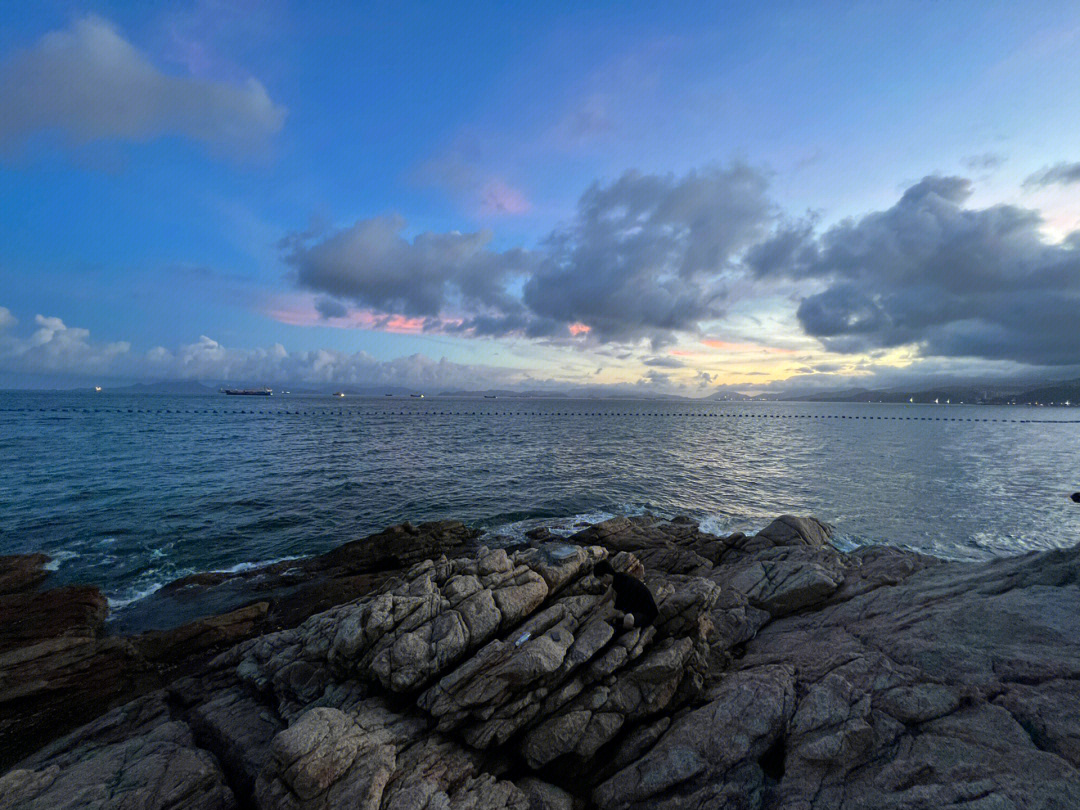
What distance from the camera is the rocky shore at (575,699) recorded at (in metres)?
10.6

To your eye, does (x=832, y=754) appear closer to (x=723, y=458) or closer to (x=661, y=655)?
(x=661, y=655)

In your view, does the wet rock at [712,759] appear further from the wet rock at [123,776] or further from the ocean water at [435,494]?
the ocean water at [435,494]

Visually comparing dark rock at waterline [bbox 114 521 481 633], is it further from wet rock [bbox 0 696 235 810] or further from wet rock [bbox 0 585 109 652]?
wet rock [bbox 0 696 235 810]

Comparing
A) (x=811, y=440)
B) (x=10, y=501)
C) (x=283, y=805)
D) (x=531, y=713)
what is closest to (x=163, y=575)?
(x=283, y=805)

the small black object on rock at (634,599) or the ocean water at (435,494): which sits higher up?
the small black object on rock at (634,599)

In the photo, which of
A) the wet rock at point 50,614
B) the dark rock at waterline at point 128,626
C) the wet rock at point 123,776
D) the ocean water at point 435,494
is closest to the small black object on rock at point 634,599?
the wet rock at point 123,776

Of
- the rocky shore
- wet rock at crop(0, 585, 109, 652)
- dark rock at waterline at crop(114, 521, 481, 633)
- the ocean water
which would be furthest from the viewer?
the ocean water

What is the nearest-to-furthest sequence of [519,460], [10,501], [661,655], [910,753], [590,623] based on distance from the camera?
[910,753] → [661,655] → [590,623] → [10,501] → [519,460]

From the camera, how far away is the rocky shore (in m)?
10.6

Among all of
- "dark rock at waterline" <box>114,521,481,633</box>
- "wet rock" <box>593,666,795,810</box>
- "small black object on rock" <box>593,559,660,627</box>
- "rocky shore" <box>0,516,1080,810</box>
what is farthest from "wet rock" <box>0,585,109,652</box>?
"wet rock" <box>593,666,795,810</box>

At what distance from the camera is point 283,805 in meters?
10.5

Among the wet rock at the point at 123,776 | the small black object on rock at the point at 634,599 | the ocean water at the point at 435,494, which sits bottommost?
the ocean water at the point at 435,494

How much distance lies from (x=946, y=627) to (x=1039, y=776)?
6387 millimetres

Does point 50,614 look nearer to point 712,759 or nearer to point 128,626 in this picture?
point 128,626
